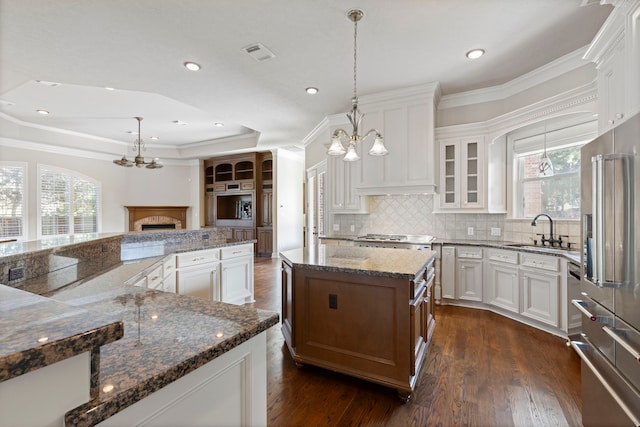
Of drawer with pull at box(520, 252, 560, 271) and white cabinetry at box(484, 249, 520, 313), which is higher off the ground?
drawer with pull at box(520, 252, 560, 271)

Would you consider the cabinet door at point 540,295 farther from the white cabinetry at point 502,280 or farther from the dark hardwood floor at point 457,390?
the dark hardwood floor at point 457,390

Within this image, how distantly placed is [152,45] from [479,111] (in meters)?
3.93

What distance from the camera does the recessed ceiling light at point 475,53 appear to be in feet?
9.78

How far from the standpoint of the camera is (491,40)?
280 centimetres

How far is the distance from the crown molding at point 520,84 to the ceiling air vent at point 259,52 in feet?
8.35

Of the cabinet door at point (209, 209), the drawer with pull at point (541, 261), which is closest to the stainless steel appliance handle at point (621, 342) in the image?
the drawer with pull at point (541, 261)

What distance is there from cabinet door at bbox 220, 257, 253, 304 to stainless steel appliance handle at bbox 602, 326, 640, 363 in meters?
3.38

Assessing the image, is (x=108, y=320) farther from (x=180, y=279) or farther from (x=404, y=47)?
(x=404, y=47)

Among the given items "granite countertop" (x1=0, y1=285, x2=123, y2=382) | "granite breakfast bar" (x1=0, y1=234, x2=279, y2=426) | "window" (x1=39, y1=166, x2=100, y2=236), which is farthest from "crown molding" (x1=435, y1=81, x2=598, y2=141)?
"window" (x1=39, y1=166, x2=100, y2=236)

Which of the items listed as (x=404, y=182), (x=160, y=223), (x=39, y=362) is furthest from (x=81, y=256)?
(x=160, y=223)

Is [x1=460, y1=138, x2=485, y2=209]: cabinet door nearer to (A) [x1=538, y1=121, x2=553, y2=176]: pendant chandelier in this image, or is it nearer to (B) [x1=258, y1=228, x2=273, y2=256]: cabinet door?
(A) [x1=538, y1=121, x2=553, y2=176]: pendant chandelier

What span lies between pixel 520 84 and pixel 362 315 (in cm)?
348

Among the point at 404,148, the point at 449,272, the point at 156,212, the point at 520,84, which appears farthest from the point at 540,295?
the point at 156,212

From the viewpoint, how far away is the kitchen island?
198cm
